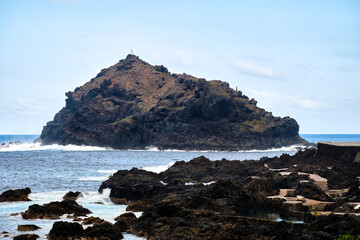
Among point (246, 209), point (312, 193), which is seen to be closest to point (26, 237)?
point (246, 209)

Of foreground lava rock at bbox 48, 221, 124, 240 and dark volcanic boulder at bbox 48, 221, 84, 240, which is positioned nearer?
foreground lava rock at bbox 48, 221, 124, 240

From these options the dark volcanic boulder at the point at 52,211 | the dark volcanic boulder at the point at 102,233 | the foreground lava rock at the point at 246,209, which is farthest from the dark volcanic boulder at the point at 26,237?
the dark volcanic boulder at the point at 52,211

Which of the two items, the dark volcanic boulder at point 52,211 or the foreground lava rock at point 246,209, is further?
the dark volcanic boulder at point 52,211

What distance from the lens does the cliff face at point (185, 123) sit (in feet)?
515

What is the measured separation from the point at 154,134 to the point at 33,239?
138200 mm

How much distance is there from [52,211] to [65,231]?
20.7 ft

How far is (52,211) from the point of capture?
27.4 metres

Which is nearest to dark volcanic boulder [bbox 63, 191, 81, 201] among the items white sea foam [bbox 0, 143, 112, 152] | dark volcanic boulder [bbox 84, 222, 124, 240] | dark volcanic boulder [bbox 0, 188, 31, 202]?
dark volcanic boulder [bbox 0, 188, 31, 202]

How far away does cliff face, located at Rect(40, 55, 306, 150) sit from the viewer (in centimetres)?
15700

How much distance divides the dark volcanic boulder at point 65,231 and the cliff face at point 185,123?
12984 centimetres

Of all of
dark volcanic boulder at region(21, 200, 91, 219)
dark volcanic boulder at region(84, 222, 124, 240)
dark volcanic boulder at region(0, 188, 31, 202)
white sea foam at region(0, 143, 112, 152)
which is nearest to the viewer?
dark volcanic boulder at region(84, 222, 124, 240)

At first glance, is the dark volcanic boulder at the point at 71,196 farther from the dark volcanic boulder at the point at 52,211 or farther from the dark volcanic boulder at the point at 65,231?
the dark volcanic boulder at the point at 65,231

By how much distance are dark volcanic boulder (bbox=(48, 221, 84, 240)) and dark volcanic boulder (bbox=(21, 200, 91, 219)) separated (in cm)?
533

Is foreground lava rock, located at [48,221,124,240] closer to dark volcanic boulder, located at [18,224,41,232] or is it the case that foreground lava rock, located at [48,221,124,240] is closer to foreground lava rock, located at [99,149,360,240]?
foreground lava rock, located at [99,149,360,240]
